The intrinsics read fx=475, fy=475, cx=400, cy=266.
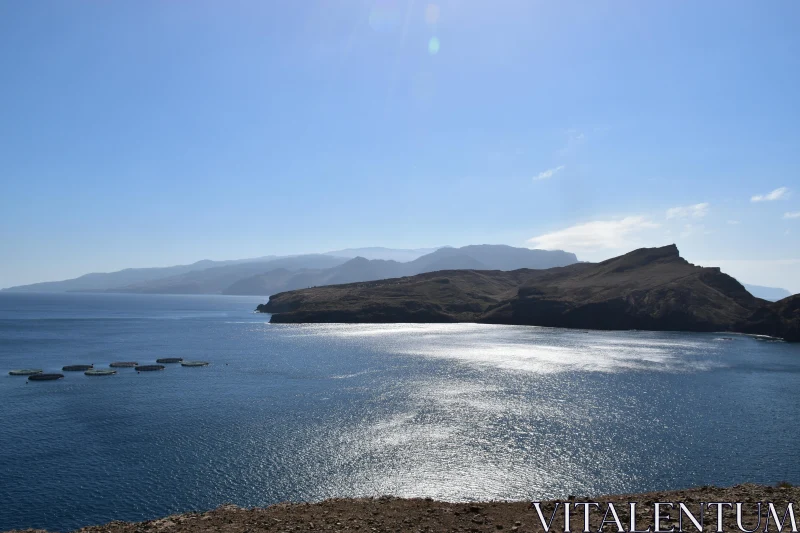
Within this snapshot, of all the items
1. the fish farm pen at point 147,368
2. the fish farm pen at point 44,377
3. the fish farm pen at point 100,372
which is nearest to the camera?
the fish farm pen at point 44,377

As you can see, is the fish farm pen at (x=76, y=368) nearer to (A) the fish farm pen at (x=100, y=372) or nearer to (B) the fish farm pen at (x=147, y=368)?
(A) the fish farm pen at (x=100, y=372)

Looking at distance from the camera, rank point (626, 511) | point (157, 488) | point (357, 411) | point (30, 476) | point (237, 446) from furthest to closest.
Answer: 1. point (357, 411)
2. point (237, 446)
3. point (30, 476)
4. point (157, 488)
5. point (626, 511)

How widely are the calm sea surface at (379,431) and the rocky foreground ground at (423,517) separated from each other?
39.6 feet

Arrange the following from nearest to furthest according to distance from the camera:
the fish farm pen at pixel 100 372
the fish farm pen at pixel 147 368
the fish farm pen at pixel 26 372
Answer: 1. the fish farm pen at pixel 26 372
2. the fish farm pen at pixel 100 372
3. the fish farm pen at pixel 147 368

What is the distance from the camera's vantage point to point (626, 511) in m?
22.0

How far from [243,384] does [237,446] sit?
35.7 meters

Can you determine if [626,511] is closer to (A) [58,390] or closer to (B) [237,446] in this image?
(B) [237,446]

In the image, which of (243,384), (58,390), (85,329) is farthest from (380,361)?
(85,329)

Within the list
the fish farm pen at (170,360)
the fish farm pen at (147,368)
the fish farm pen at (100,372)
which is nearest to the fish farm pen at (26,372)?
the fish farm pen at (100,372)

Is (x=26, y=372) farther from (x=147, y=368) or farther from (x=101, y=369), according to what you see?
(x=147, y=368)

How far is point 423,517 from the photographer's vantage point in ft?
75.3

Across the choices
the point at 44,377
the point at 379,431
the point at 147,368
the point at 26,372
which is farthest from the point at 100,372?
the point at 379,431

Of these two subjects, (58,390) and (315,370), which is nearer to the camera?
(58,390)

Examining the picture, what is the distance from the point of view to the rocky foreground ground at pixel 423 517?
2120 centimetres
